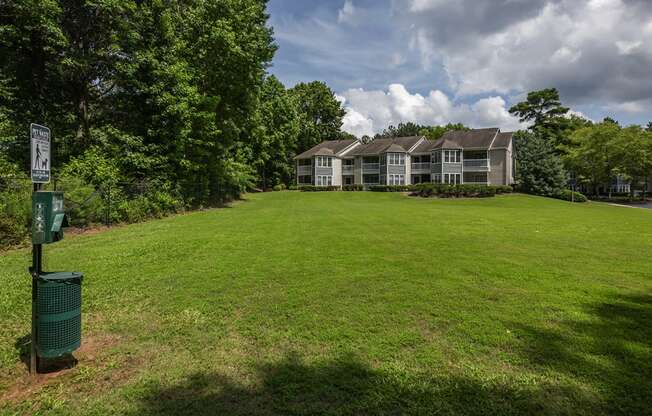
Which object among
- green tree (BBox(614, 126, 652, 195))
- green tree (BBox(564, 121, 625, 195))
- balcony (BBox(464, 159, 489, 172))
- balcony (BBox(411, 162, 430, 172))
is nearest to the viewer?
green tree (BBox(614, 126, 652, 195))

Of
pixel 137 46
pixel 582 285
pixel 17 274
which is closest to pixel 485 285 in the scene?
pixel 582 285

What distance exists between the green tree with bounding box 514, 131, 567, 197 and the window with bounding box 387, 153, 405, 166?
13.7 m

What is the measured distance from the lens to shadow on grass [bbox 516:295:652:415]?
9.69ft

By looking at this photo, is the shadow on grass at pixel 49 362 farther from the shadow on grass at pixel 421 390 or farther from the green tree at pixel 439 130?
the green tree at pixel 439 130

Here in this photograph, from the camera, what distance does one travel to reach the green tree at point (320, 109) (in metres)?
61.9

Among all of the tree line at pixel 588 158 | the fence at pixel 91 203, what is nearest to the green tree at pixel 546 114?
the tree line at pixel 588 158

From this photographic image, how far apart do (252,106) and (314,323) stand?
23029 mm

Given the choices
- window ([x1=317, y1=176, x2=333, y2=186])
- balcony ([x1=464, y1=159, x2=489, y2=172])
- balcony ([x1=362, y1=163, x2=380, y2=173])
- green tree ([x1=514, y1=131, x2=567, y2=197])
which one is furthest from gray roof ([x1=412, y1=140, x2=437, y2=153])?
window ([x1=317, y1=176, x2=333, y2=186])

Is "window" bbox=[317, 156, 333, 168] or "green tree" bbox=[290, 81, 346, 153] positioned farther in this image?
"green tree" bbox=[290, 81, 346, 153]

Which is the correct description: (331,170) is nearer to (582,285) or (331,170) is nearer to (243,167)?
(243,167)

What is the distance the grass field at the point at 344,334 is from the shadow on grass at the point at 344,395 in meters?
0.01

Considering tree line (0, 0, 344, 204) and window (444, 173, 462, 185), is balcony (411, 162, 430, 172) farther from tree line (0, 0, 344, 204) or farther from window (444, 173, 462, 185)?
tree line (0, 0, 344, 204)

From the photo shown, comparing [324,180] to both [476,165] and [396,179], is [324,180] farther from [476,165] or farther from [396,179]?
[476,165]

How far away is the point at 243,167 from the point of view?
26250mm
